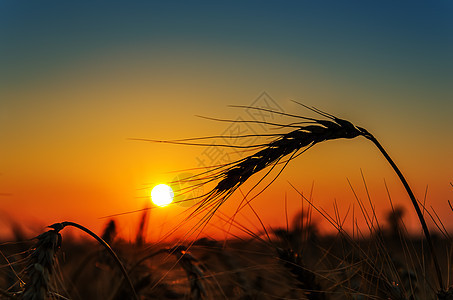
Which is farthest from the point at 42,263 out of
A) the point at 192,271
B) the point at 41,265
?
the point at 192,271

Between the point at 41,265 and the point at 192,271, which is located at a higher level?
the point at 41,265

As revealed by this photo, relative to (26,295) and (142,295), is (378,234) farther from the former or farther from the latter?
(26,295)

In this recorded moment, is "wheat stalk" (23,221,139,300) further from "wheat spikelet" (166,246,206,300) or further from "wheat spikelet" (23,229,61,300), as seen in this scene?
"wheat spikelet" (166,246,206,300)

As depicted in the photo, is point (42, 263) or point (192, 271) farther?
point (192, 271)

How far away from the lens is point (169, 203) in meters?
1.63

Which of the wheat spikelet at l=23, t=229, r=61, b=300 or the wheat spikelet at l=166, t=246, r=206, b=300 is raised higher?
the wheat spikelet at l=23, t=229, r=61, b=300

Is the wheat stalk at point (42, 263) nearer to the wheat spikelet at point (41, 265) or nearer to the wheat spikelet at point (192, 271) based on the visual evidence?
the wheat spikelet at point (41, 265)

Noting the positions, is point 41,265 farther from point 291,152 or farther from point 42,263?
point 291,152

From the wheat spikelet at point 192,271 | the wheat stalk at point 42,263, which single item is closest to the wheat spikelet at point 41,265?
the wheat stalk at point 42,263

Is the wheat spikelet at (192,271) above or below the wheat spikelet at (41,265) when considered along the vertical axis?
below

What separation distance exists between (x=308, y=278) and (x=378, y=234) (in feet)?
1.25

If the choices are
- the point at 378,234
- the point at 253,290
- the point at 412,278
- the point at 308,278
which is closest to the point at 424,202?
the point at 378,234

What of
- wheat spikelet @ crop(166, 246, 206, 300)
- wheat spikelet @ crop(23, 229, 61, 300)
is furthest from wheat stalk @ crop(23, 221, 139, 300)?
wheat spikelet @ crop(166, 246, 206, 300)

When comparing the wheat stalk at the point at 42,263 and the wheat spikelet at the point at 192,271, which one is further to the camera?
the wheat spikelet at the point at 192,271
